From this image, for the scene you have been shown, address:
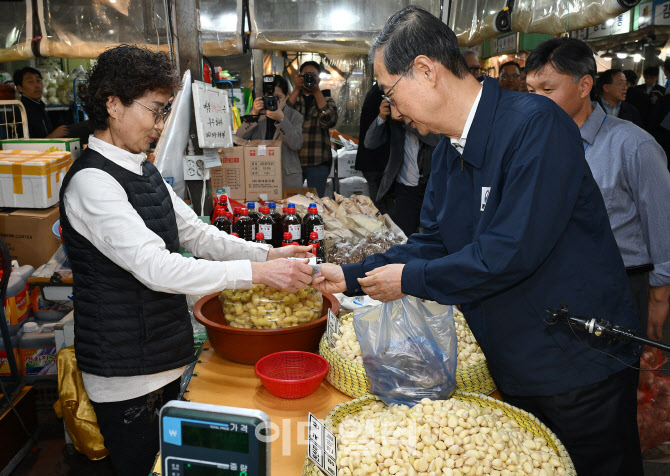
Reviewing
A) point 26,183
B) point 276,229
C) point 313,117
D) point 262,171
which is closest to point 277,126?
point 313,117

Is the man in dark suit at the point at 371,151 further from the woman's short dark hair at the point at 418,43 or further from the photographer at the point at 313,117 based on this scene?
the woman's short dark hair at the point at 418,43

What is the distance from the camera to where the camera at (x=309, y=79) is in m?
5.71

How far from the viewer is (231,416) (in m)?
0.72

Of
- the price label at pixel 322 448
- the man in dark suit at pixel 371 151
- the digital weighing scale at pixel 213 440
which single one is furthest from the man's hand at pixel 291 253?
the man in dark suit at pixel 371 151

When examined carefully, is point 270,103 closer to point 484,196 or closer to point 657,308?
point 657,308

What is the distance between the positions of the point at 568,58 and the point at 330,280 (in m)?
1.43

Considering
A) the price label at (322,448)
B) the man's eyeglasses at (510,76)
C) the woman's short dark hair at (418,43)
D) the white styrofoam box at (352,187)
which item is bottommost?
the white styrofoam box at (352,187)

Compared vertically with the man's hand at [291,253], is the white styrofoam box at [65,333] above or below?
below

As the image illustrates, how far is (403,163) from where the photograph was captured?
4875 mm

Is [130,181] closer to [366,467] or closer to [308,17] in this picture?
[366,467]

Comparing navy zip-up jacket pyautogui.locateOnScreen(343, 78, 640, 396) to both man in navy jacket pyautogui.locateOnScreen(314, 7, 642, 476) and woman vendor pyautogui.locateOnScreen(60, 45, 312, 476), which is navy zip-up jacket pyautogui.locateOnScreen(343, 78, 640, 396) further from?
woman vendor pyautogui.locateOnScreen(60, 45, 312, 476)

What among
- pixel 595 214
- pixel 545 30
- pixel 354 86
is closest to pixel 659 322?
pixel 595 214

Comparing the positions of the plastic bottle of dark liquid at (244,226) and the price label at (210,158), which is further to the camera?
the price label at (210,158)

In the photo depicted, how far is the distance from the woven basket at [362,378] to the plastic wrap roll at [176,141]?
192cm
